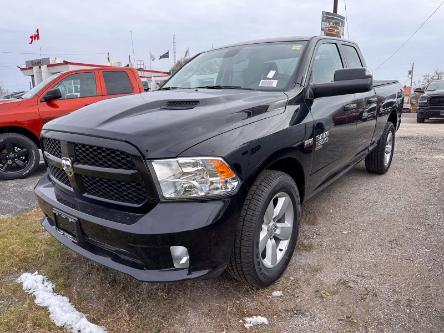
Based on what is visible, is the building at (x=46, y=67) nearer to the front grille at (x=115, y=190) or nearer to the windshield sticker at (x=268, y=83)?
the windshield sticker at (x=268, y=83)

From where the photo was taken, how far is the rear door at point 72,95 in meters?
6.07

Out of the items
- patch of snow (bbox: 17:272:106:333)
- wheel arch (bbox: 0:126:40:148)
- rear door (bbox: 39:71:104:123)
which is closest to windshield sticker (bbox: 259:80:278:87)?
patch of snow (bbox: 17:272:106:333)

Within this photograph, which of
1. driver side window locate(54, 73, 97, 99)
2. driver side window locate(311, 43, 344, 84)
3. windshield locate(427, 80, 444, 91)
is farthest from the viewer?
windshield locate(427, 80, 444, 91)

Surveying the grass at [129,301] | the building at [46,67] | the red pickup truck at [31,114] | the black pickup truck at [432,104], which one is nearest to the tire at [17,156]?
the red pickup truck at [31,114]

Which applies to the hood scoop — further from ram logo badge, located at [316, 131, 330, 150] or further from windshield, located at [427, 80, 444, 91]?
windshield, located at [427, 80, 444, 91]

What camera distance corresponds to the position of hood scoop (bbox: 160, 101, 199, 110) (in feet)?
8.02

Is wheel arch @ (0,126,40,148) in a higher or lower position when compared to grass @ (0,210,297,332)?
higher

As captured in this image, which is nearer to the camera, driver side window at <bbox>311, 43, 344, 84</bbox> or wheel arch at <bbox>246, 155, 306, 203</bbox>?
wheel arch at <bbox>246, 155, 306, 203</bbox>

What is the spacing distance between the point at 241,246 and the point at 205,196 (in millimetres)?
431

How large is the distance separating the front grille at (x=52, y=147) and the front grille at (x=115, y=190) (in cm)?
35

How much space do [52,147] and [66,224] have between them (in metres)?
0.56

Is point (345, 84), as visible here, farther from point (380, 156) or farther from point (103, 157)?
point (380, 156)

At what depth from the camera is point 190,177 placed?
1.99 meters

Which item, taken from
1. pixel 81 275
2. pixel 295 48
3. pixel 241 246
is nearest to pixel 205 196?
pixel 241 246
